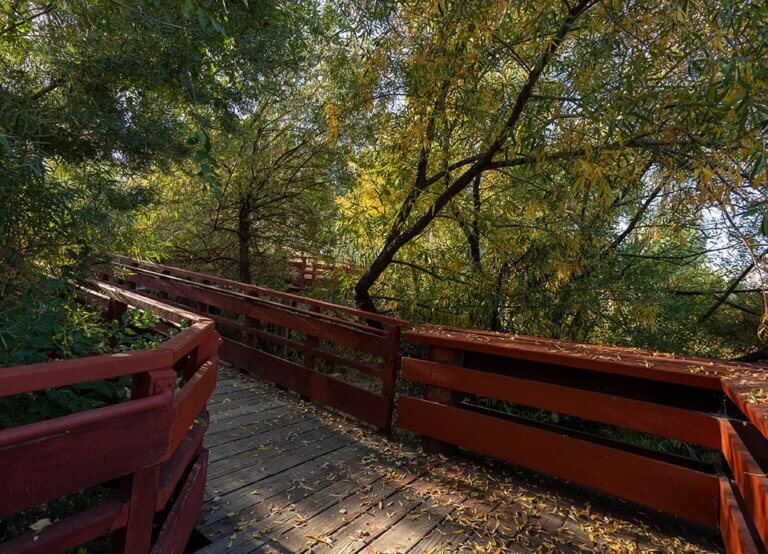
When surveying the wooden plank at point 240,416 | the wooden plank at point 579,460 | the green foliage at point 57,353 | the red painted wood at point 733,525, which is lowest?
the wooden plank at point 240,416

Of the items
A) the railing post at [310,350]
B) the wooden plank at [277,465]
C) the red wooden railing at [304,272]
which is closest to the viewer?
the wooden plank at [277,465]

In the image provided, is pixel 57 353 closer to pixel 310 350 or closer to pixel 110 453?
pixel 110 453

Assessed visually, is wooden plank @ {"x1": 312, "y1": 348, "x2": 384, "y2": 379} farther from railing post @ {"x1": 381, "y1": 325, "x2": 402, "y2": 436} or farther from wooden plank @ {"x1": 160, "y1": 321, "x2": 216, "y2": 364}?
wooden plank @ {"x1": 160, "y1": 321, "x2": 216, "y2": 364}

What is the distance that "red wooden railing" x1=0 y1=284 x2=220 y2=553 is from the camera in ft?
3.66

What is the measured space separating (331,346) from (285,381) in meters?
3.32

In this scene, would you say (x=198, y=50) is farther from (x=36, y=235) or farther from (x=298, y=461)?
(x=298, y=461)

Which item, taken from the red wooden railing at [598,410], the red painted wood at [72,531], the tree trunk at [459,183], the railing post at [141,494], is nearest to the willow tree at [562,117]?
the tree trunk at [459,183]

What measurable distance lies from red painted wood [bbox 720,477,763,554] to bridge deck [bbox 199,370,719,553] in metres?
0.36

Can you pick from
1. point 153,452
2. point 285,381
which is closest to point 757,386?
point 153,452

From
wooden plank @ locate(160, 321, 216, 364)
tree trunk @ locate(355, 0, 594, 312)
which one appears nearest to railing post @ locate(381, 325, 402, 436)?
tree trunk @ locate(355, 0, 594, 312)

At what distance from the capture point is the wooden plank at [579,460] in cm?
231

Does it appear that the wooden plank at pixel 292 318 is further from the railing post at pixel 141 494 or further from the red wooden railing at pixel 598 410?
the railing post at pixel 141 494

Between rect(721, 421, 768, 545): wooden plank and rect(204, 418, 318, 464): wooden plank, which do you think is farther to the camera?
rect(204, 418, 318, 464): wooden plank

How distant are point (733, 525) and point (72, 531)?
2.31 meters
